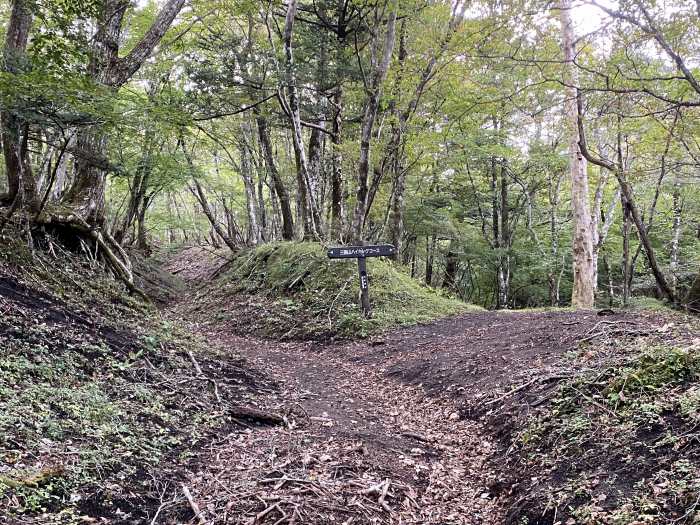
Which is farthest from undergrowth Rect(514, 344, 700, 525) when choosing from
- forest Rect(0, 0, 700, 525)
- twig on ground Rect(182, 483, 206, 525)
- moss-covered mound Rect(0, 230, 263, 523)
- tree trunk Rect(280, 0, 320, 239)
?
tree trunk Rect(280, 0, 320, 239)

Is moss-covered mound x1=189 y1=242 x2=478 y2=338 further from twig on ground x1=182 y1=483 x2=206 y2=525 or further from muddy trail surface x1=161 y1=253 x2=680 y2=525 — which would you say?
twig on ground x1=182 y1=483 x2=206 y2=525

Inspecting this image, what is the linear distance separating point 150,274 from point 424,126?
399 inches

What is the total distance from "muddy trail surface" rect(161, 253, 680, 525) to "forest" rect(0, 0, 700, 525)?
0.03 meters

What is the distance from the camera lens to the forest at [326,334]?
10.6ft

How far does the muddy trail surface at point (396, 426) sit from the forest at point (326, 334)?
3 centimetres

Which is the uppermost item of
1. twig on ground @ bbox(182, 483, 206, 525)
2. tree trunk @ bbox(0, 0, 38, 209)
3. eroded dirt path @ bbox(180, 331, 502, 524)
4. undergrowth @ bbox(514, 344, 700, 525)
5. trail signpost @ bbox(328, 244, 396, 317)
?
tree trunk @ bbox(0, 0, 38, 209)

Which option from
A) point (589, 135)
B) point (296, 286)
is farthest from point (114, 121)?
point (589, 135)

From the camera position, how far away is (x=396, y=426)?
5336 millimetres

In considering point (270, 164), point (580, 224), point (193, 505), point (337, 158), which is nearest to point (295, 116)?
point (337, 158)

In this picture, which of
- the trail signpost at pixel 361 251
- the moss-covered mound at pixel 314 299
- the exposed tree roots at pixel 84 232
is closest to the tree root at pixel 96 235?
the exposed tree roots at pixel 84 232

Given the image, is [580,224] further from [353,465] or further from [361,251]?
[353,465]

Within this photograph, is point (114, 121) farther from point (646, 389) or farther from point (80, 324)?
point (646, 389)

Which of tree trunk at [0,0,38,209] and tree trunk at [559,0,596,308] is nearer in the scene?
tree trunk at [0,0,38,209]

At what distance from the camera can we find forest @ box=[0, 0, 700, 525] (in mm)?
3232
